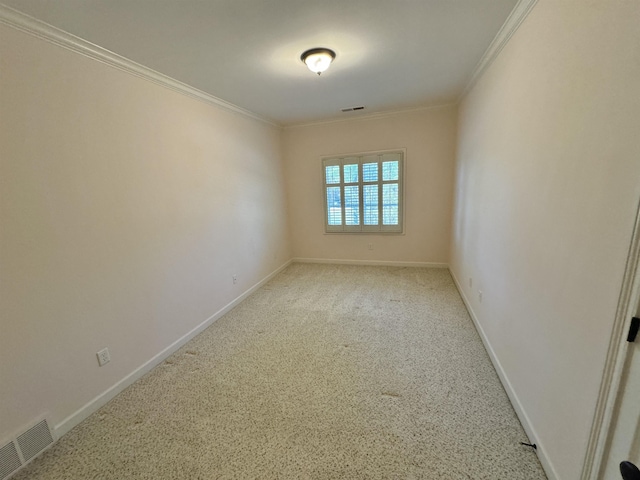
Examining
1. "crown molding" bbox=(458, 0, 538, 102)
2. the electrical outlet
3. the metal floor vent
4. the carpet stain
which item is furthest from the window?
the metal floor vent

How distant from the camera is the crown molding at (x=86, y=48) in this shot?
143cm

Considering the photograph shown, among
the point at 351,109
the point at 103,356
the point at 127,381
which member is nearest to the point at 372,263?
the point at 351,109

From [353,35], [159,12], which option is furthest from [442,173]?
[159,12]

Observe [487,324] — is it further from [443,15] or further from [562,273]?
[443,15]

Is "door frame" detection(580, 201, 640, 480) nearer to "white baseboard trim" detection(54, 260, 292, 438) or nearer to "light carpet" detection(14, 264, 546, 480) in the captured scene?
"light carpet" detection(14, 264, 546, 480)

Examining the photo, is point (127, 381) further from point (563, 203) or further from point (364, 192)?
point (364, 192)

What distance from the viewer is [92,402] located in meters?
1.83

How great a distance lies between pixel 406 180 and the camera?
4230mm

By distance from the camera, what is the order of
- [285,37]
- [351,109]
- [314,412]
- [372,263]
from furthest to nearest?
[372,263]
[351,109]
[285,37]
[314,412]

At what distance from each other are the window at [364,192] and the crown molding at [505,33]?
178 centimetres

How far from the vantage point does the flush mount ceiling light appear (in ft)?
6.71

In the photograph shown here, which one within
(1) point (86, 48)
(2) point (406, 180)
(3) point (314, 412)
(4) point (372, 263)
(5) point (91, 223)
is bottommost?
(3) point (314, 412)

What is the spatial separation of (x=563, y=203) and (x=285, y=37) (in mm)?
1985

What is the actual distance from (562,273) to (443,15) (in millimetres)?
1701
